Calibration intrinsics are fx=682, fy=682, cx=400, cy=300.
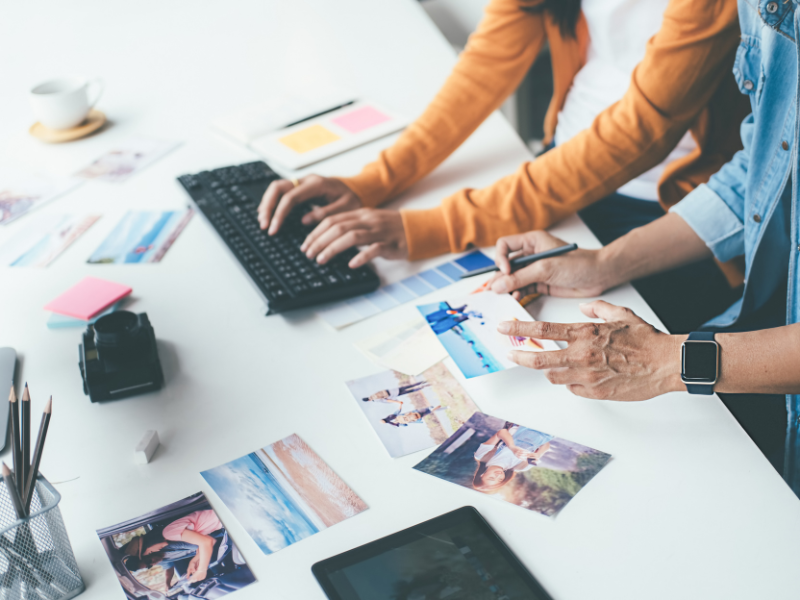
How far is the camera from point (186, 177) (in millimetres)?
1293

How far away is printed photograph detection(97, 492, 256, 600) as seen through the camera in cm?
63

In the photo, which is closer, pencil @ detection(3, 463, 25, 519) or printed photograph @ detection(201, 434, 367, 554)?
pencil @ detection(3, 463, 25, 519)

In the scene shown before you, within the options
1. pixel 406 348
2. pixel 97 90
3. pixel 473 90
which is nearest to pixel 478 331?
pixel 406 348

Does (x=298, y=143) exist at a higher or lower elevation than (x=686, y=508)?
higher

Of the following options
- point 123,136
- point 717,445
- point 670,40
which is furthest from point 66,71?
point 717,445

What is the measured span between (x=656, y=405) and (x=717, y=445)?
0.08 meters

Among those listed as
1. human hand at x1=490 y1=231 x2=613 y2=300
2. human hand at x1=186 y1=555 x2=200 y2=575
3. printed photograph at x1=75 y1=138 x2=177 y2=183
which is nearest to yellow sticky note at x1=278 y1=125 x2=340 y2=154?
printed photograph at x1=75 y1=138 x2=177 y2=183

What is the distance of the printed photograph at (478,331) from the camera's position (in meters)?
0.85

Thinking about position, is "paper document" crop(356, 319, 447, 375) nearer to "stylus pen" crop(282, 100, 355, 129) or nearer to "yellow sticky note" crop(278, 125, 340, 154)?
"yellow sticky note" crop(278, 125, 340, 154)

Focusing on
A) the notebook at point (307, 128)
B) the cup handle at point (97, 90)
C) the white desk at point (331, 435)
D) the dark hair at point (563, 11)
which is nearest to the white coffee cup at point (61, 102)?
the cup handle at point (97, 90)

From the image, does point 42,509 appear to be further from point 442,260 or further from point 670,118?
point 670,118

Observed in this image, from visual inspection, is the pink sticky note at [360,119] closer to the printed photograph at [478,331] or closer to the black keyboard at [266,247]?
the black keyboard at [266,247]

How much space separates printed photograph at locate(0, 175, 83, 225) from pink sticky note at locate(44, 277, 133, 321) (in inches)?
12.7

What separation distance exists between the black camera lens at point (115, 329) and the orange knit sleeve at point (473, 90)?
60cm
